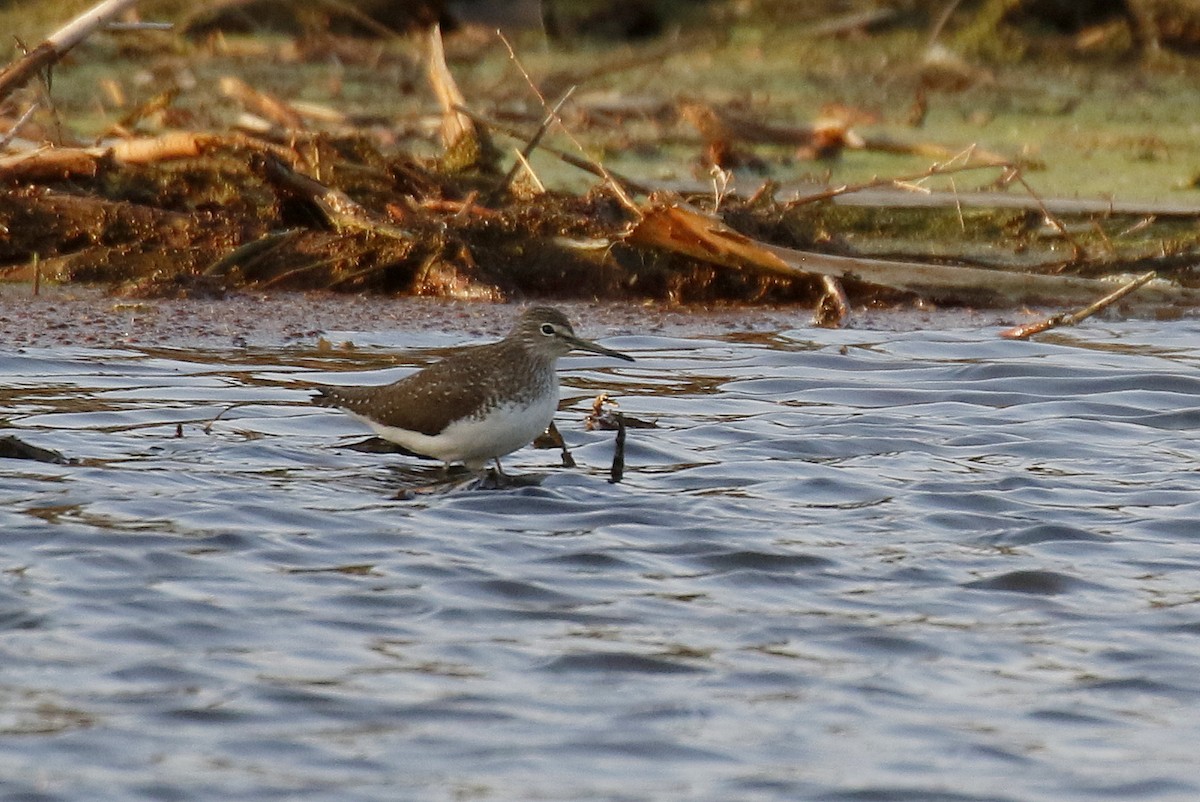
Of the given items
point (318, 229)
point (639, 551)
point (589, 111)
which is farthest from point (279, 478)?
point (589, 111)

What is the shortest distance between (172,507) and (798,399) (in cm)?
329

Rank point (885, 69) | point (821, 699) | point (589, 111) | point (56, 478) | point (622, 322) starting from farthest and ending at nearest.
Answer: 1. point (885, 69)
2. point (589, 111)
3. point (622, 322)
4. point (56, 478)
5. point (821, 699)

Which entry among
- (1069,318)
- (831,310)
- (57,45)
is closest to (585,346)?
(831,310)

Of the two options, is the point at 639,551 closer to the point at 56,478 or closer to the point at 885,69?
the point at 56,478

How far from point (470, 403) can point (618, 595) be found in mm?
1569

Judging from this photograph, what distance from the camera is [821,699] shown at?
5172mm

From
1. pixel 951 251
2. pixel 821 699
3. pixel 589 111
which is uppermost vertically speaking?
pixel 589 111

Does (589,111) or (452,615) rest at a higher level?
(589,111)

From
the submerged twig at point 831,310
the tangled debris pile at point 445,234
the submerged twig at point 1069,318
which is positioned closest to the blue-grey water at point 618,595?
the submerged twig at point 1069,318

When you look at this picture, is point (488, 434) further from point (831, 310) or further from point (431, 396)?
point (831, 310)

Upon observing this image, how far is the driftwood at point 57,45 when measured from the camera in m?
9.11

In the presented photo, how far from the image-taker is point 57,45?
9453 millimetres

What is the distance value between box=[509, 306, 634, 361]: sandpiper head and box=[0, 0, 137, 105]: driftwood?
2.60 meters

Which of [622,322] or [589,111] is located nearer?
[622,322]
